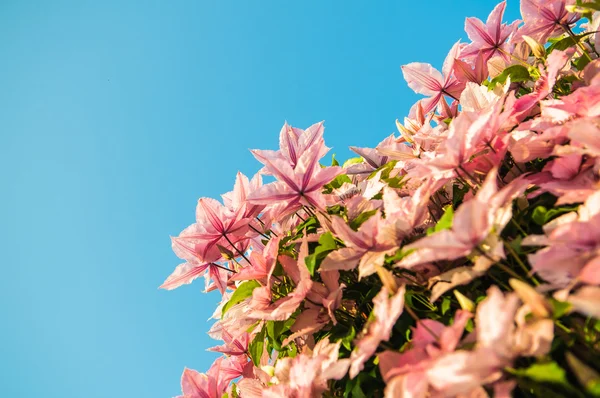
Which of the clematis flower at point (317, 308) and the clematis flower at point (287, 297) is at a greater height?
the clematis flower at point (287, 297)

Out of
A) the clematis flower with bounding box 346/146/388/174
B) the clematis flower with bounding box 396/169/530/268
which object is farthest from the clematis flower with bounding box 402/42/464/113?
the clematis flower with bounding box 396/169/530/268

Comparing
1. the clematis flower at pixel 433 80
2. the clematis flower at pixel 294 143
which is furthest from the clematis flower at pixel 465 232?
the clematis flower at pixel 433 80

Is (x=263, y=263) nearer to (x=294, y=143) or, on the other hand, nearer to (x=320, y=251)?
(x=320, y=251)

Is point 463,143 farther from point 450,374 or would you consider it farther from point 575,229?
point 450,374

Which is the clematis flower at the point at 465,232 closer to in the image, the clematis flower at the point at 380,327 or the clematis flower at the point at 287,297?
the clematis flower at the point at 380,327

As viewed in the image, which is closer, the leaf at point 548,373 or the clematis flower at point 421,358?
the leaf at point 548,373

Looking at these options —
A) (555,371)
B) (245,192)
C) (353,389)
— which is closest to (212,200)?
(245,192)

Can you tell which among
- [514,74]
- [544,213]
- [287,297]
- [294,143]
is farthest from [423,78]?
[287,297]
